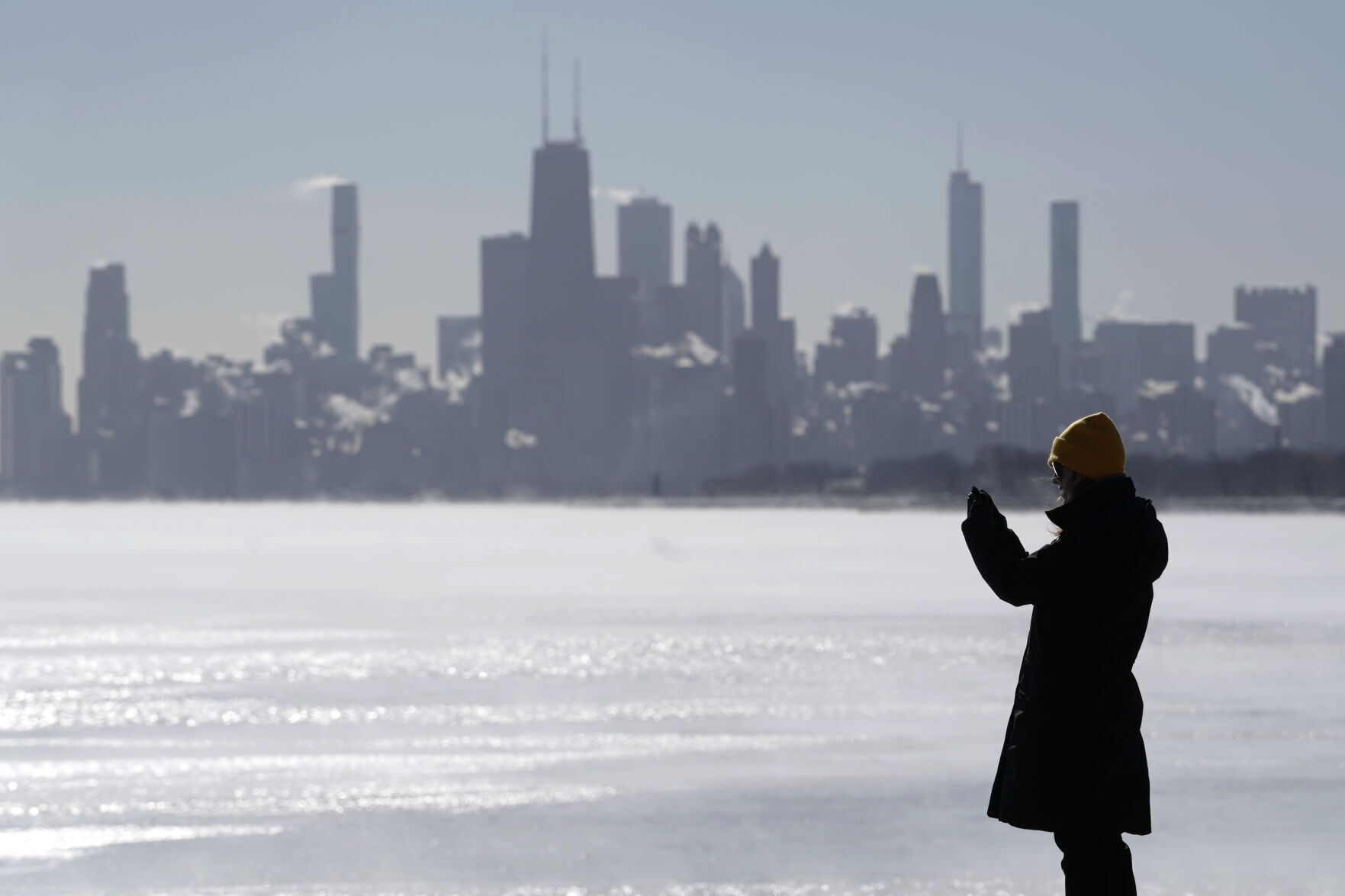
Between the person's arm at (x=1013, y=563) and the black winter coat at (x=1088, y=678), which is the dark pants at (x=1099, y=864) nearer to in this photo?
the black winter coat at (x=1088, y=678)

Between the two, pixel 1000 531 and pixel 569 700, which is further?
pixel 569 700

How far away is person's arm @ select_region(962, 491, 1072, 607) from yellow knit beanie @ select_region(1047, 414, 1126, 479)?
35 cm

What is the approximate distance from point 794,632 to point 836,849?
2274cm

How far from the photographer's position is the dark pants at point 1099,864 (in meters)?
6.00

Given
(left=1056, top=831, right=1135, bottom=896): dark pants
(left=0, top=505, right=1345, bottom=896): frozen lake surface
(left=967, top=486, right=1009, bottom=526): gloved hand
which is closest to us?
(left=967, top=486, right=1009, bottom=526): gloved hand

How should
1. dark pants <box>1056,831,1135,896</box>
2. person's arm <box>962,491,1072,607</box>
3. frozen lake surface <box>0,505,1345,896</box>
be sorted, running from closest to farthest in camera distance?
1. person's arm <box>962,491,1072,607</box>
2. dark pants <box>1056,831,1135,896</box>
3. frozen lake surface <box>0,505,1345,896</box>

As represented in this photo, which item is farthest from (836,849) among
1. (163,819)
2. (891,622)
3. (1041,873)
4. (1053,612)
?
(891,622)

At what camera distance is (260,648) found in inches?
1244

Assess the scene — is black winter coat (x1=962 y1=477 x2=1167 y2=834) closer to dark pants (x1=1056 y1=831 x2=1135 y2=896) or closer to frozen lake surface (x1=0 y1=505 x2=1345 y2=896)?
dark pants (x1=1056 y1=831 x2=1135 y2=896)

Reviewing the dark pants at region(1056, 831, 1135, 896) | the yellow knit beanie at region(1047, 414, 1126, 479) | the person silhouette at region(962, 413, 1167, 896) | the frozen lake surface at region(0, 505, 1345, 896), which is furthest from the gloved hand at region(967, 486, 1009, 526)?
the frozen lake surface at region(0, 505, 1345, 896)

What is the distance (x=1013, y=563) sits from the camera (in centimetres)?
582

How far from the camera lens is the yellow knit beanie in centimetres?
606

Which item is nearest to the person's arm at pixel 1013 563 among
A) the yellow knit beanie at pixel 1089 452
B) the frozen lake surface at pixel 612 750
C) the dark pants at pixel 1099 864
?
the yellow knit beanie at pixel 1089 452

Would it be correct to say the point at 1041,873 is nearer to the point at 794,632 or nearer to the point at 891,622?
the point at 794,632
